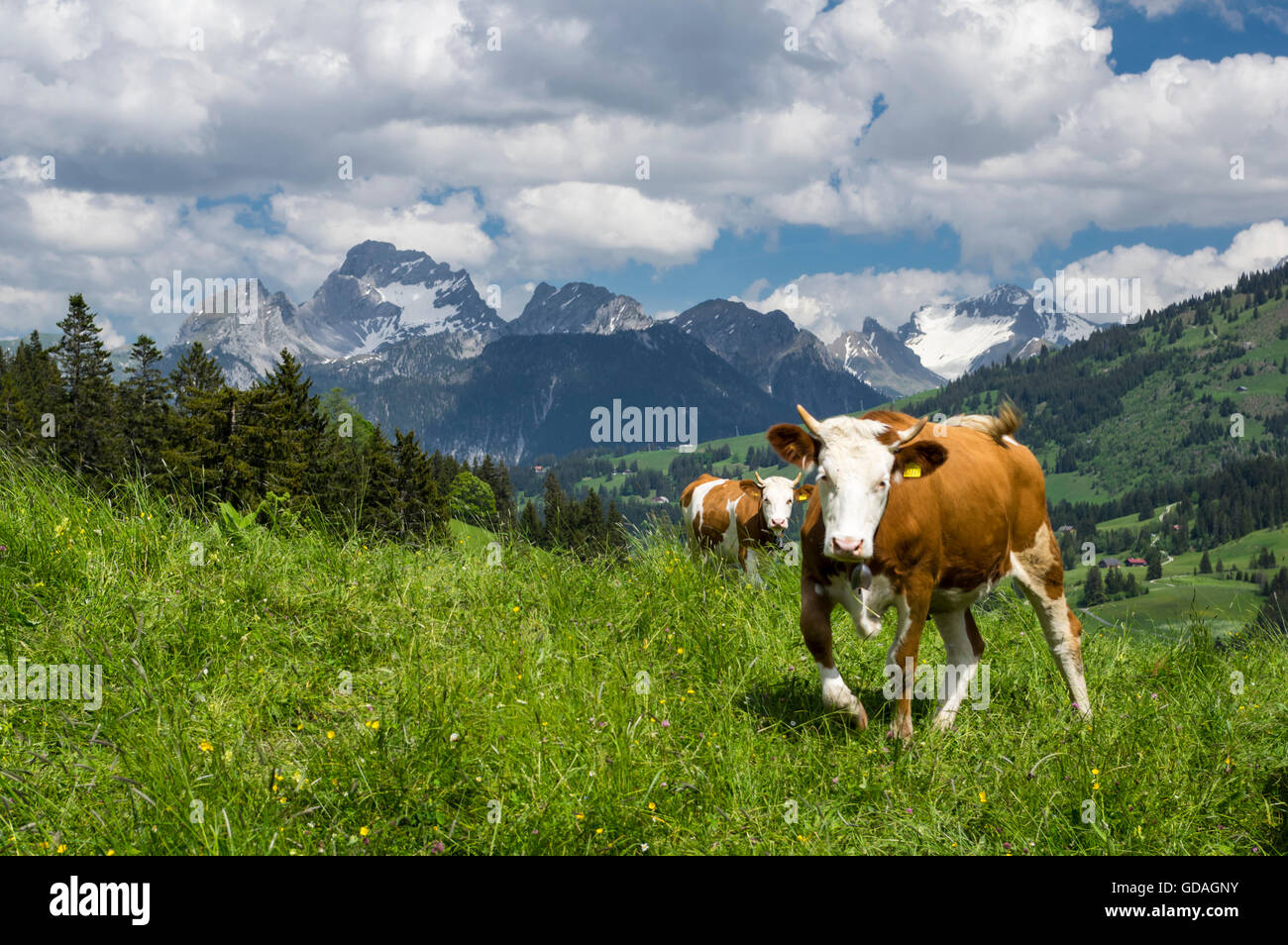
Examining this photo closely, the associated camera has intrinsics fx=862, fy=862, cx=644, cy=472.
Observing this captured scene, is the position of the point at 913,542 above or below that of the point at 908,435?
below

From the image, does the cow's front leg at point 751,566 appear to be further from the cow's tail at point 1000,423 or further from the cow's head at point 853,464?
the cow's head at point 853,464

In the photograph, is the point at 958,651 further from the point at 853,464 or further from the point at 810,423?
the point at 810,423

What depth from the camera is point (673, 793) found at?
5082mm

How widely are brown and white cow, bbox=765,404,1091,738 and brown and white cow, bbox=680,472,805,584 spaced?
4523 mm

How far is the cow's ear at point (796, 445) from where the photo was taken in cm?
649

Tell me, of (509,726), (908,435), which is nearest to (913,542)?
(908,435)

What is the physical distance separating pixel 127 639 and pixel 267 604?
1095 millimetres

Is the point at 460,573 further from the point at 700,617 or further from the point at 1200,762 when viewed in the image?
the point at 1200,762

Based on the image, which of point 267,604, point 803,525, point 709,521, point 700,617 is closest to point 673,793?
point 803,525

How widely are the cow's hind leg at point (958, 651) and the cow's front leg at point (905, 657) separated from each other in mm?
1072

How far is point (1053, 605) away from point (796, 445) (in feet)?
11.1

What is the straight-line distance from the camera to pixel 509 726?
5.46 m

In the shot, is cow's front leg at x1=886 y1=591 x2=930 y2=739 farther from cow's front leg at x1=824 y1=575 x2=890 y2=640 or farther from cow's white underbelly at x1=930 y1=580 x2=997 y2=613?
cow's white underbelly at x1=930 y1=580 x2=997 y2=613

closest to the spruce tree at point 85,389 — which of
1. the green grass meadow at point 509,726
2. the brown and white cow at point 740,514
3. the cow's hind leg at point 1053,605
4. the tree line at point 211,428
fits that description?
the tree line at point 211,428
